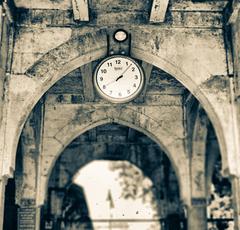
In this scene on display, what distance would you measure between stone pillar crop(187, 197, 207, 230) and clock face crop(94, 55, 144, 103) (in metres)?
5.05

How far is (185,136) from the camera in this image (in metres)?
13.1

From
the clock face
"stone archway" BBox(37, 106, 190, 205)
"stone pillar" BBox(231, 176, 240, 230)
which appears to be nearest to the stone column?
"stone pillar" BBox(231, 176, 240, 230)

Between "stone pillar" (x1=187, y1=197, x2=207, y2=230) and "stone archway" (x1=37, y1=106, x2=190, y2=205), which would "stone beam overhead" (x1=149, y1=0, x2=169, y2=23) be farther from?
"stone pillar" (x1=187, y1=197, x2=207, y2=230)

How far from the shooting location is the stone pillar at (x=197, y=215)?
1274 cm

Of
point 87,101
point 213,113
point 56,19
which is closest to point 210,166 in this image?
point 87,101

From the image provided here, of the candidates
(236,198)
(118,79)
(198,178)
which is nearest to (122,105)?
(198,178)

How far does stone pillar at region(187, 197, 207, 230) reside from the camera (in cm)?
1274

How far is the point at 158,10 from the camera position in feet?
29.0

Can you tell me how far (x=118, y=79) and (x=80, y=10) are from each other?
54.1 inches

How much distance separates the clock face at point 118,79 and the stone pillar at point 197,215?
505cm

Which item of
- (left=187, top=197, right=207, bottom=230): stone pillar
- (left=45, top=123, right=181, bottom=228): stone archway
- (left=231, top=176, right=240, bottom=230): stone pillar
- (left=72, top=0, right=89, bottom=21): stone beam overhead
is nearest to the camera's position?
(left=231, top=176, right=240, bottom=230): stone pillar

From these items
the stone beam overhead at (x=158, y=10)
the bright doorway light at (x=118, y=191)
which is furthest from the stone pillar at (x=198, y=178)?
the bright doorway light at (x=118, y=191)

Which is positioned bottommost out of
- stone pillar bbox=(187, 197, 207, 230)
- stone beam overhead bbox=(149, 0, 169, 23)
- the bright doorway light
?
stone pillar bbox=(187, 197, 207, 230)

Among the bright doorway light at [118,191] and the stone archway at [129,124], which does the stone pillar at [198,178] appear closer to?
the stone archway at [129,124]
